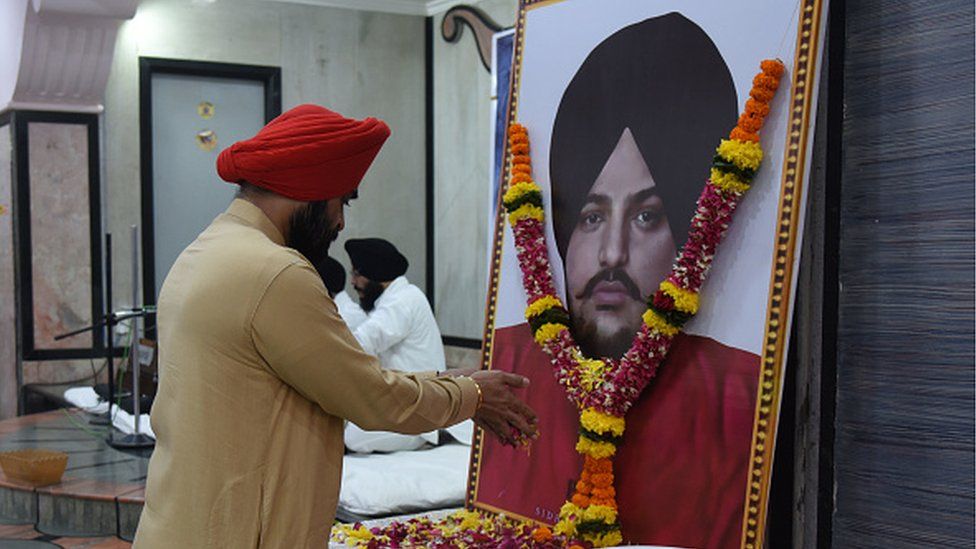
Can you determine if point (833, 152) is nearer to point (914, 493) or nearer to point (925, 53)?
point (925, 53)

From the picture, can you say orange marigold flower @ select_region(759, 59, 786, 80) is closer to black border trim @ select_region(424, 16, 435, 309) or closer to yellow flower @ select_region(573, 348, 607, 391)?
yellow flower @ select_region(573, 348, 607, 391)

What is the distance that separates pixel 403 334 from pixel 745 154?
12.1 ft

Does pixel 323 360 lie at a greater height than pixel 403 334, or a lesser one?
greater

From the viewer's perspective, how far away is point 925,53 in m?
2.34

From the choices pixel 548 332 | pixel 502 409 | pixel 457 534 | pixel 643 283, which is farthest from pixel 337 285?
pixel 502 409

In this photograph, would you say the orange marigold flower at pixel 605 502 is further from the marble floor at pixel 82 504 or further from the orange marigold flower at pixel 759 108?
the marble floor at pixel 82 504

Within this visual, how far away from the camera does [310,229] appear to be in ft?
7.02

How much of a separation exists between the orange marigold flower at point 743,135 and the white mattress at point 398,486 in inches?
103

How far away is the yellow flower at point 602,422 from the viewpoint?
104 inches

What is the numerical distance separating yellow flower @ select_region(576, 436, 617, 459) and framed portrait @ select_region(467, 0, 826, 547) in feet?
0.14

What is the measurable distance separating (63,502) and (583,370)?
322 cm

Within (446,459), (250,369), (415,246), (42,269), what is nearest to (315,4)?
(415,246)

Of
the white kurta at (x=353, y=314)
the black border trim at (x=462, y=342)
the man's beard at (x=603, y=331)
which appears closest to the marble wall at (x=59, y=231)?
the white kurta at (x=353, y=314)

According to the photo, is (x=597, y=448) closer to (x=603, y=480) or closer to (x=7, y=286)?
(x=603, y=480)
